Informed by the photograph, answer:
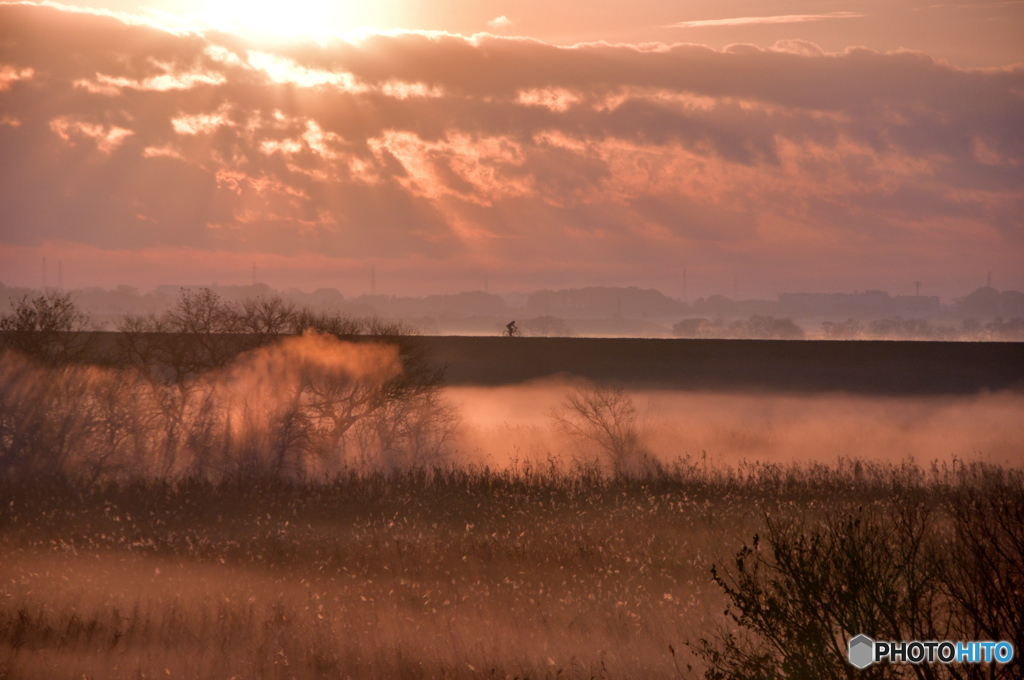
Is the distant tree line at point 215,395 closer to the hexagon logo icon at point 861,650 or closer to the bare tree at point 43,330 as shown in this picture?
the bare tree at point 43,330

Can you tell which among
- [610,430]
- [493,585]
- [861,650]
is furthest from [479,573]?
[610,430]

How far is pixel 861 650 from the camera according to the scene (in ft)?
20.0

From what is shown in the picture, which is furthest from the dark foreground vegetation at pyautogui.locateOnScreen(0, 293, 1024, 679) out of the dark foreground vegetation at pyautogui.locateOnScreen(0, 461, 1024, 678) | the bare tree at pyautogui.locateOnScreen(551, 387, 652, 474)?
the bare tree at pyautogui.locateOnScreen(551, 387, 652, 474)

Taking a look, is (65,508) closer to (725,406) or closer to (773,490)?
(773,490)

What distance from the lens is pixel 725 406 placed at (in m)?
59.8

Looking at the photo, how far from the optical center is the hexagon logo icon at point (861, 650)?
19.6 feet

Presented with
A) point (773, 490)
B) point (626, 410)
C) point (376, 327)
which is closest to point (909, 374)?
point (626, 410)

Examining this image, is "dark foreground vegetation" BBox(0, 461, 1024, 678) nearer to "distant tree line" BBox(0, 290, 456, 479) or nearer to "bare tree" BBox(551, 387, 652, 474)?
"distant tree line" BBox(0, 290, 456, 479)

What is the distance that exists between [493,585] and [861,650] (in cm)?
735

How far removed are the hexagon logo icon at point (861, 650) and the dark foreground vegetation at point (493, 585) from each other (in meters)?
0.09

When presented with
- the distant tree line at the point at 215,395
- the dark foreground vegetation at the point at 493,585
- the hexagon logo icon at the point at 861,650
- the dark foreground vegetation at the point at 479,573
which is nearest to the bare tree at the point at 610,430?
the distant tree line at the point at 215,395

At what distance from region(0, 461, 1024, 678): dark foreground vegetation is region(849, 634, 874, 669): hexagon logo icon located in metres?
0.09

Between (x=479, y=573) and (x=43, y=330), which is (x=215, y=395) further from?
(x=479, y=573)

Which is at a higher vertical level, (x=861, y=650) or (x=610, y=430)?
(x=861, y=650)
